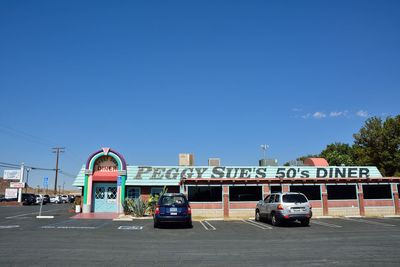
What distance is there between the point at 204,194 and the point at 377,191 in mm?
13620

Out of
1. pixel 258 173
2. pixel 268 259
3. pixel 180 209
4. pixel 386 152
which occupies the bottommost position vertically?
pixel 268 259

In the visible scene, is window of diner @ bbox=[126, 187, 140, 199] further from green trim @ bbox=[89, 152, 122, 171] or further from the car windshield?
the car windshield

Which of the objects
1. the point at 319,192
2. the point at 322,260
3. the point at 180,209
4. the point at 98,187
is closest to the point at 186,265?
the point at 322,260

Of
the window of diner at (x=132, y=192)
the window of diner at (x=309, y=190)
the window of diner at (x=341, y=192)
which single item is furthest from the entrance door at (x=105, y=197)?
the window of diner at (x=341, y=192)

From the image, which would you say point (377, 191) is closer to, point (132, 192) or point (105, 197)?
point (132, 192)

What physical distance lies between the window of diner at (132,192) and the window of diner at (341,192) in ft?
50.3

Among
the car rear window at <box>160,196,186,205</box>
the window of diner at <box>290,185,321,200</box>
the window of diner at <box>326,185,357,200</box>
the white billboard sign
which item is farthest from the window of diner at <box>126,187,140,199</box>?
the white billboard sign

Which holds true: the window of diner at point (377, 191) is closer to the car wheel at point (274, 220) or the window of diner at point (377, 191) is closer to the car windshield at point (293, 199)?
the car windshield at point (293, 199)

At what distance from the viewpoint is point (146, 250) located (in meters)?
10.6

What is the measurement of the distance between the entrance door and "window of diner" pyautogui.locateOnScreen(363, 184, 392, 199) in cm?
2029

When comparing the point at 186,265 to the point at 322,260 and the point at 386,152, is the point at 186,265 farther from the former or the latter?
the point at 386,152

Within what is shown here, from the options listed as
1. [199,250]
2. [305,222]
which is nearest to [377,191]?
[305,222]

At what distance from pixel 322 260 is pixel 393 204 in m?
21.8

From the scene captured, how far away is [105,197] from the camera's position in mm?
29484
